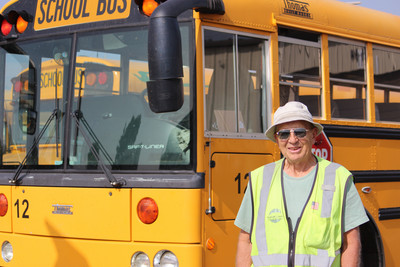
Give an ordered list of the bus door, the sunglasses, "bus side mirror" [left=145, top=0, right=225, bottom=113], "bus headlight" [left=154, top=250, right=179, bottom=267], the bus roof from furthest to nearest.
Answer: the bus roof < the bus door < "bus headlight" [left=154, top=250, right=179, bottom=267] < "bus side mirror" [left=145, top=0, right=225, bottom=113] < the sunglasses

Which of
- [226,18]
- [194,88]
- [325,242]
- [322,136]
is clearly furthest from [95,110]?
[325,242]

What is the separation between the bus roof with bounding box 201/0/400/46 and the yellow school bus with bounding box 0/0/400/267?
15 mm

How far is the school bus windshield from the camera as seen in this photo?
13.1 feet

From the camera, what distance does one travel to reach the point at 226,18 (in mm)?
4090

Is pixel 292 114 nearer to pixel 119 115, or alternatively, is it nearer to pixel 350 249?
pixel 350 249

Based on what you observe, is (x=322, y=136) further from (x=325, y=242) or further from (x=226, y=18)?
(x=325, y=242)

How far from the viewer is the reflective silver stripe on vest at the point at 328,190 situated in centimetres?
256

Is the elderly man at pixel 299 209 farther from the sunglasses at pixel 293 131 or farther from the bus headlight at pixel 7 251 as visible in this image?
the bus headlight at pixel 7 251

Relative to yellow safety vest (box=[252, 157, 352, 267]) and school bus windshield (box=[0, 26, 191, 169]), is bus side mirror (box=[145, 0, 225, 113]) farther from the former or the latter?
yellow safety vest (box=[252, 157, 352, 267])

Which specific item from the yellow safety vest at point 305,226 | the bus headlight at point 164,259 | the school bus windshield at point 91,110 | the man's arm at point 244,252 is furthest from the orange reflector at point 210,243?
the yellow safety vest at point 305,226

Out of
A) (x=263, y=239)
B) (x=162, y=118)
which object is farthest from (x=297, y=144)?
(x=162, y=118)

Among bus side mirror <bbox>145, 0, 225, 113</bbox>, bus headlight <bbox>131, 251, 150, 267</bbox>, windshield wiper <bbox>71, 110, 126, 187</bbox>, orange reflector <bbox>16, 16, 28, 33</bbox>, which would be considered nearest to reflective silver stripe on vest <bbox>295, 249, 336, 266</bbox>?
bus side mirror <bbox>145, 0, 225, 113</bbox>

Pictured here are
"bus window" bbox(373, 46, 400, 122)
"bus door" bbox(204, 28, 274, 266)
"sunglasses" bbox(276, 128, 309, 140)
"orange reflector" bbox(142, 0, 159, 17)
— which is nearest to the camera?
"sunglasses" bbox(276, 128, 309, 140)

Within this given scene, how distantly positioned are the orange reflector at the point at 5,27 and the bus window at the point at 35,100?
0.13m
